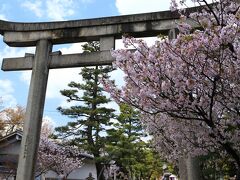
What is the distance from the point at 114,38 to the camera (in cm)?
793

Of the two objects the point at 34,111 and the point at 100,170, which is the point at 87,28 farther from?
the point at 100,170

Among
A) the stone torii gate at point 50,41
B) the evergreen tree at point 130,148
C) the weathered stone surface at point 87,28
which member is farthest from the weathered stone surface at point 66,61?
the evergreen tree at point 130,148

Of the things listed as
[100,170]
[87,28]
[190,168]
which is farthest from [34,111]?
[100,170]

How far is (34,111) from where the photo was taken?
7691mm

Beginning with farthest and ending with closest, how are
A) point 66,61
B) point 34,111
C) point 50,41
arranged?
point 50,41 < point 66,61 < point 34,111

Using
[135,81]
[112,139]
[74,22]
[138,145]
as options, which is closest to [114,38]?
[74,22]

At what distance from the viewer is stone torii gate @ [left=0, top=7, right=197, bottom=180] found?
7.51 meters

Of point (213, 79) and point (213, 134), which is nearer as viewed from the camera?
point (213, 79)

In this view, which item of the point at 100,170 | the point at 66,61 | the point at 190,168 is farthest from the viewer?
the point at 100,170

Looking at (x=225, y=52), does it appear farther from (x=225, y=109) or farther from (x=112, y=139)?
(x=112, y=139)

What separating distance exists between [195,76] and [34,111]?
14.5ft

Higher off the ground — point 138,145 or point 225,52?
point 138,145

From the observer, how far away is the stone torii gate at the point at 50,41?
7.51 meters

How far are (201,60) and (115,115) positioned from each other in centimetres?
1870
